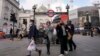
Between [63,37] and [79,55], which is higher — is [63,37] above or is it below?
above

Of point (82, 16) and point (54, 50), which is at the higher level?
point (82, 16)

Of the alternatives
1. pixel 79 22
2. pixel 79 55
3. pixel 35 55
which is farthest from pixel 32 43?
pixel 79 22

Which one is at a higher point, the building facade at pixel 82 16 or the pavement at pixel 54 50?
the building facade at pixel 82 16

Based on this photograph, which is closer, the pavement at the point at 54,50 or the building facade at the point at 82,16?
the pavement at the point at 54,50

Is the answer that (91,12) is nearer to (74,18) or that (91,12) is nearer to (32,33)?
(74,18)

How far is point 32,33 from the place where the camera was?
40.4ft

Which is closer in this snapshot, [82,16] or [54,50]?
[54,50]

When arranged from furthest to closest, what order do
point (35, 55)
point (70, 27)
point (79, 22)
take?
point (79, 22) < point (70, 27) < point (35, 55)

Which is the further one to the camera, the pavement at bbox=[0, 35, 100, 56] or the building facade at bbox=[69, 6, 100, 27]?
the building facade at bbox=[69, 6, 100, 27]

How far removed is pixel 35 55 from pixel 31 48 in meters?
1.35

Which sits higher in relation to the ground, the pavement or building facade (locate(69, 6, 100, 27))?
building facade (locate(69, 6, 100, 27))

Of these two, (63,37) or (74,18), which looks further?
(74,18)

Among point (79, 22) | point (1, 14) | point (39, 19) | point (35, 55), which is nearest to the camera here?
point (35, 55)

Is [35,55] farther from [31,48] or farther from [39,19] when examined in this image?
[39,19]
